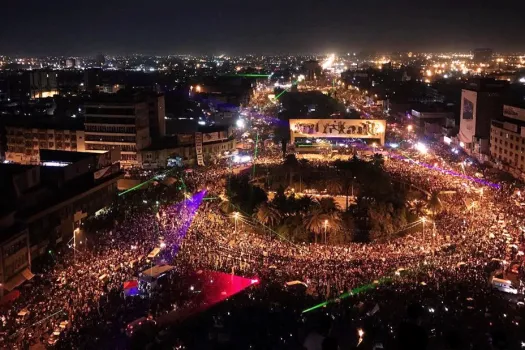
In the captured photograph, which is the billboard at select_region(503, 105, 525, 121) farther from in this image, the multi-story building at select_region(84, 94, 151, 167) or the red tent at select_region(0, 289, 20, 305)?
the red tent at select_region(0, 289, 20, 305)

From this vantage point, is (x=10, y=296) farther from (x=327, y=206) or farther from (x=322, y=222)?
(x=327, y=206)

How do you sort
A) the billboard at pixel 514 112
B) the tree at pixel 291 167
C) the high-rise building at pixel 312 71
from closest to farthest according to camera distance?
the tree at pixel 291 167 < the billboard at pixel 514 112 < the high-rise building at pixel 312 71

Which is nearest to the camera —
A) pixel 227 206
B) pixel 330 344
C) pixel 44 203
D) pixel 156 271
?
pixel 330 344

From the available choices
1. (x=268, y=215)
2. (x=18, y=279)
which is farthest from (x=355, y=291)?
(x=18, y=279)

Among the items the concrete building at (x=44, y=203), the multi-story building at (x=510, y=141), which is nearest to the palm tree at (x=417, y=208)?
the multi-story building at (x=510, y=141)

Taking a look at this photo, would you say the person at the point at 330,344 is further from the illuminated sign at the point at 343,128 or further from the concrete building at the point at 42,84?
the concrete building at the point at 42,84

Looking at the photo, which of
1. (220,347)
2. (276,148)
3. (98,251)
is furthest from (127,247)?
(276,148)

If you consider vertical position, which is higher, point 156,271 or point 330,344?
point 330,344
